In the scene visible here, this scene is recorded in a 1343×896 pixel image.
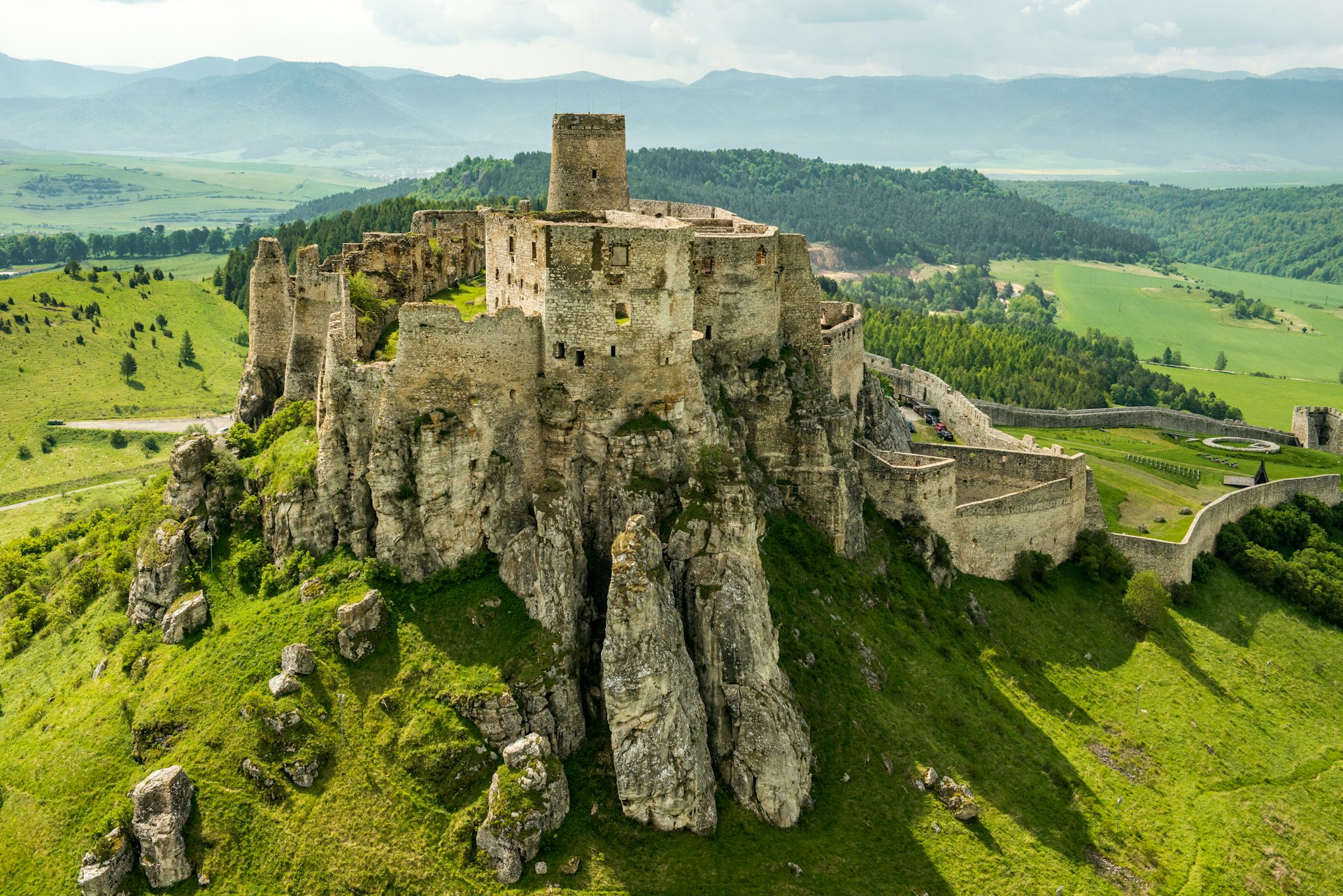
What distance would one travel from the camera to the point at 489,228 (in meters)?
46.2

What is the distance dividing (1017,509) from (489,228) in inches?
1359

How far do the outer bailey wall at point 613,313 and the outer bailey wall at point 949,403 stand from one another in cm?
3884

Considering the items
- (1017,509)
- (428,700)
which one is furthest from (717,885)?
(1017,509)

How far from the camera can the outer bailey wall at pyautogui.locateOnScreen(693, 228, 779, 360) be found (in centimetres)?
4928

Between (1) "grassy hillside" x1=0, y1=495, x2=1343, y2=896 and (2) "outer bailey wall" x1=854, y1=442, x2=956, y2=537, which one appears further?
(2) "outer bailey wall" x1=854, y1=442, x2=956, y2=537

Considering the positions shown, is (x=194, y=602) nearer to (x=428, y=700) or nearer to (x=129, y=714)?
(x=129, y=714)

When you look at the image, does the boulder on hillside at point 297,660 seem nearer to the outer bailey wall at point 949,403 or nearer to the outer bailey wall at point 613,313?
the outer bailey wall at point 613,313

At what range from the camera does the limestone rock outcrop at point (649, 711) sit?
124 feet

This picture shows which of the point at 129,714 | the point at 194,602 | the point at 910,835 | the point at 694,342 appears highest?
the point at 694,342

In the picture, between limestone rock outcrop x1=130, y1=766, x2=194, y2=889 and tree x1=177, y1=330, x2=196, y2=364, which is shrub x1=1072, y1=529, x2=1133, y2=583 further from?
tree x1=177, y1=330, x2=196, y2=364

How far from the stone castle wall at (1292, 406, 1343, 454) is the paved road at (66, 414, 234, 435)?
102 m

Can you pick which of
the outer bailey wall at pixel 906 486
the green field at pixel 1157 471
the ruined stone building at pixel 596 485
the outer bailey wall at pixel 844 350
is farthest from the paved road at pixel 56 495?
the green field at pixel 1157 471

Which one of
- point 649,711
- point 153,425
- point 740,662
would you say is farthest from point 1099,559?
point 153,425

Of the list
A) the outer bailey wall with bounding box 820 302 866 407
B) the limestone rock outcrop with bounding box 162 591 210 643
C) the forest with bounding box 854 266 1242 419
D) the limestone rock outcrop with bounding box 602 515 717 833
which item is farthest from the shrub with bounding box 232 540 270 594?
the forest with bounding box 854 266 1242 419
